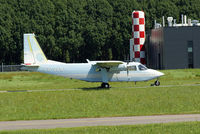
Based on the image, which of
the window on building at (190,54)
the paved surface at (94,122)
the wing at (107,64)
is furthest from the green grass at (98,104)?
the window on building at (190,54)

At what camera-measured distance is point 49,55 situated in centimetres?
9812

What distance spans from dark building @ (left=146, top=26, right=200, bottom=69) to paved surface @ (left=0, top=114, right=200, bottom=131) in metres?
49.2

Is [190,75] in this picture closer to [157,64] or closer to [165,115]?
[157,64]

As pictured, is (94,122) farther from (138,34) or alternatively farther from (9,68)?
(9,68)

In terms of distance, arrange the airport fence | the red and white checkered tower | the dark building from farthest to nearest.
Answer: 1. the airport fence
2. the dark building
3. the red and white checkered tower

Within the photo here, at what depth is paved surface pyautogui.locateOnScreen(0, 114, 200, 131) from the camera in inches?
817

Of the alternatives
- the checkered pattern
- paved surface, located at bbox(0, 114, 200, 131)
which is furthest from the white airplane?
the checkered pattern

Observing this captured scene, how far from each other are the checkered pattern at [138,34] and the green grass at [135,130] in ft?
156

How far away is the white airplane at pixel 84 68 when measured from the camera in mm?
39781

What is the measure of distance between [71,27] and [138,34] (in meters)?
38.2

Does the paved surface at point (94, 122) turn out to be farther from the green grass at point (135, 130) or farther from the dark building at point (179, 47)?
the dark building at point (179, 47)

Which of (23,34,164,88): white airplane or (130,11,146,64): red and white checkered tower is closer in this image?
(23,34,164,88): white airplane

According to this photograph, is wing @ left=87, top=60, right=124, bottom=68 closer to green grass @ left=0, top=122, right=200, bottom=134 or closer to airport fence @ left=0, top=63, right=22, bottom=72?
green grass @ left=0, top=122, right=200, bottom=134

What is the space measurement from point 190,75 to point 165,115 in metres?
37.4
